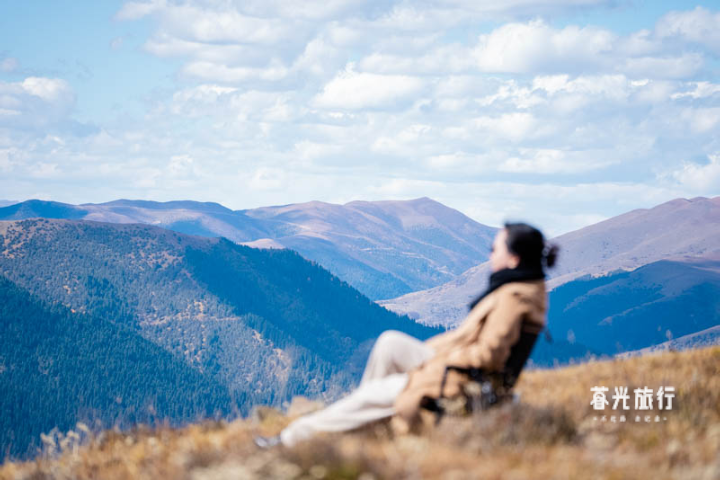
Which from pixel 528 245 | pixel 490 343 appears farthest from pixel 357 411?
pixel 528 245

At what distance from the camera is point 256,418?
10.4 meters

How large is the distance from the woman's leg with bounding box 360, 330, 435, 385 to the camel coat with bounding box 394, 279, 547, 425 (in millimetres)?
584

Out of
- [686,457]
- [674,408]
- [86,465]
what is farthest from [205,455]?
[674,408]

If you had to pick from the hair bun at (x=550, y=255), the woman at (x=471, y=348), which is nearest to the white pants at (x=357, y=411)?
the woman at (x=471, y=348)

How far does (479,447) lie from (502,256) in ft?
6.98

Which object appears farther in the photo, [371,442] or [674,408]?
[674,408]

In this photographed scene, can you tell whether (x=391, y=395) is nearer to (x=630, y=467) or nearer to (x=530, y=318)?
(x=530, y=318)

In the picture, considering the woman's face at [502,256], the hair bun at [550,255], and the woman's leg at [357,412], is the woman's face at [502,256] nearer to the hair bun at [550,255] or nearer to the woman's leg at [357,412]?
the hair bun at [550,255]

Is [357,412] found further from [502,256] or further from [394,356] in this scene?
[502,256]

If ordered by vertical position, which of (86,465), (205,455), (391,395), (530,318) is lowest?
(86,465)

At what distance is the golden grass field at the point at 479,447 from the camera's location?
20.0 ft

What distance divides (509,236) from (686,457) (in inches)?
108

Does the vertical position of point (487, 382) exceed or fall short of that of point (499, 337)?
it falls short

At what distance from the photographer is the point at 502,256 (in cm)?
791
